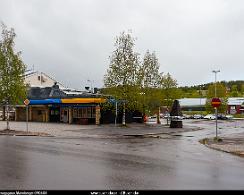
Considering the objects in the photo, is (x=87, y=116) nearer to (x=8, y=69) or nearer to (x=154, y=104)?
(x=154, y=104)

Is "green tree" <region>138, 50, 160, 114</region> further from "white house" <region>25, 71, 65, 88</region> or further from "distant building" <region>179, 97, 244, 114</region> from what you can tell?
"distant building" <region>179, 97, 244, 114</region>

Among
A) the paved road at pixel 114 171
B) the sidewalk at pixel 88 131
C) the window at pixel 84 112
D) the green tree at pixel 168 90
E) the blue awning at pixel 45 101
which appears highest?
the green tree at pixel 168 90

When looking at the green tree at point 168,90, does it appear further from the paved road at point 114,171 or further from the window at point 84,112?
the paved road at point 114,171

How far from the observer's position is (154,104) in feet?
167

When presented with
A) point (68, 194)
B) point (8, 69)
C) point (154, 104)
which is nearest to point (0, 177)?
point (68, 194)

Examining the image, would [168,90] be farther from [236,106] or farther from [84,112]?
[236,106]

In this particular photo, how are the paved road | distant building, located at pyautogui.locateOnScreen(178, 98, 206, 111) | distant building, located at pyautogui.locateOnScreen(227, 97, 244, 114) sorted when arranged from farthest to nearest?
distant building, located at pyautogui.locateOnScreen(178, 98, 206, 111)
distant building, located at pyautogui.locateOnScreen(227, 97, 244, 114)
the paved road

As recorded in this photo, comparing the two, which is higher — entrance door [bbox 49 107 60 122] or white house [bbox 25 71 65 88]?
white house [bbox 25 71 65 88]

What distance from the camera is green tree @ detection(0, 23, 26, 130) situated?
31547 millimetres

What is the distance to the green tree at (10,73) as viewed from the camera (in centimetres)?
3155

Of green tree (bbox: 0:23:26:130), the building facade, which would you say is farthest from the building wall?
green tree (bbox: 0:23:26:130)

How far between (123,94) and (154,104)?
28.9 ft

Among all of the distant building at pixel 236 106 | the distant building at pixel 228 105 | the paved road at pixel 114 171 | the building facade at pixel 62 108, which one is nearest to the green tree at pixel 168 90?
the building facade at pixel 62 108

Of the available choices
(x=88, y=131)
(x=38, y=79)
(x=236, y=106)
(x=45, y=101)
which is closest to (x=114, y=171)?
(x=88, y=131)
